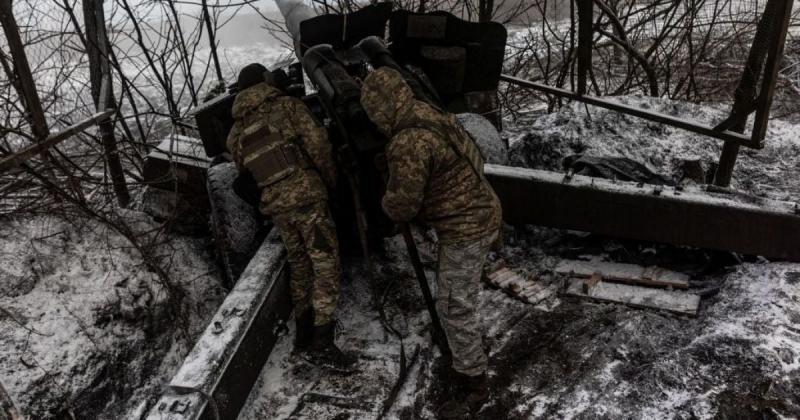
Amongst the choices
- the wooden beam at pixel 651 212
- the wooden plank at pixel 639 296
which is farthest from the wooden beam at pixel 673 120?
the wooden plank at pixel 639 296

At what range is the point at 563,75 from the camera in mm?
7348

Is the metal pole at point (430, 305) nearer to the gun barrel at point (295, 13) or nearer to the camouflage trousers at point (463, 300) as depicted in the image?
the camouflage trousers at point (463, 300)

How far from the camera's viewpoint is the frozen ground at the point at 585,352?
2943 mm

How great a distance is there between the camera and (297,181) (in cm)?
344

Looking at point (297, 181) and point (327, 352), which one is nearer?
point (297, 181)

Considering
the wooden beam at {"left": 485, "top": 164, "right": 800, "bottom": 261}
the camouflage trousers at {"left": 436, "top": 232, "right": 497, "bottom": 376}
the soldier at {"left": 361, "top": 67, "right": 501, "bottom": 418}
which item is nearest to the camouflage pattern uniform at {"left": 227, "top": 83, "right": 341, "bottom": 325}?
the soldier at {"left": 361, "top": 67, "right": 501, "bottom": 418}

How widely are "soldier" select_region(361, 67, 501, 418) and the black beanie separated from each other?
99cm

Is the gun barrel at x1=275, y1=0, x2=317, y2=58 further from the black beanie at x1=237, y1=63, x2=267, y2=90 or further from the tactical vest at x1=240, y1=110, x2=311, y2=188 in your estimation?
the tactical vest at x1=240, y1=110, x2=311, y2=188

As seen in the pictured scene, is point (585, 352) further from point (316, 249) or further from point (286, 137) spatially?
point (286, 137)

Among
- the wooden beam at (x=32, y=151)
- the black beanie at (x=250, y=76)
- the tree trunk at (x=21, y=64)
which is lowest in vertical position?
the wooden beam at (x=32, y=151)

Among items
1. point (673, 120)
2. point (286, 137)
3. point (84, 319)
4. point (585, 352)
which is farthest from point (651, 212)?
point (84, 319)

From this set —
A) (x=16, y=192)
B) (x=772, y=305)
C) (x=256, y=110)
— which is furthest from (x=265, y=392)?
(x=772, y=305)

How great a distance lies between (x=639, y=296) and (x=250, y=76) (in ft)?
10.3

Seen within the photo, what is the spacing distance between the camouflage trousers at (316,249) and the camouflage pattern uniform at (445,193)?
0.64m
